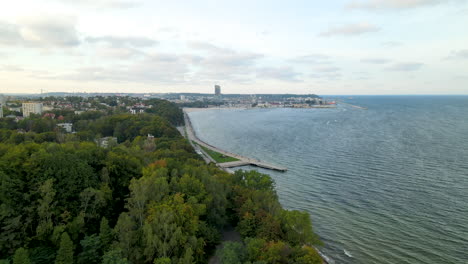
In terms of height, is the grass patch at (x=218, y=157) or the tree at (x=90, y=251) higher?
the tree at (x=90, y=251)

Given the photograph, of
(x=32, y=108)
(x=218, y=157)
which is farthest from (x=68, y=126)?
(x=218, y=157)

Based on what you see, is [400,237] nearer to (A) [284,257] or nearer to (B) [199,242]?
(A) [284,257]

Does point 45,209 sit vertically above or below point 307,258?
above

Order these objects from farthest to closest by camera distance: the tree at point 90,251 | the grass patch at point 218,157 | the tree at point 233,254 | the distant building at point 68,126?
the distant building at point 68,126
the grass patch at point 218,157
the tree at point 90,251
the tree at point 233,254

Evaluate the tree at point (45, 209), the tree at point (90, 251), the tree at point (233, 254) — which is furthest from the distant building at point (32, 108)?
the tree at point (233, 254)

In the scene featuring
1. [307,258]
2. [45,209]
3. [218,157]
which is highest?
[45,209]

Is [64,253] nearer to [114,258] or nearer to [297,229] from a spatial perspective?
[114,258]

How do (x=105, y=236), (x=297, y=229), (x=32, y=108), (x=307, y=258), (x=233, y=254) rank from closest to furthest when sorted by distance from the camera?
(x=233, y=254) < (x=307, y=258) < (x=105, y=236) < (x=297, y=229) < (x=32, y=108)

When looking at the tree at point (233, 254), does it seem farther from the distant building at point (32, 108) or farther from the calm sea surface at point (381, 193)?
the distant building at point (32, 108)

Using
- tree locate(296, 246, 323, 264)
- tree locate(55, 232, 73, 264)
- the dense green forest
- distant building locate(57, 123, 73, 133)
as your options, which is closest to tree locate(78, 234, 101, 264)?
the dense green forest
